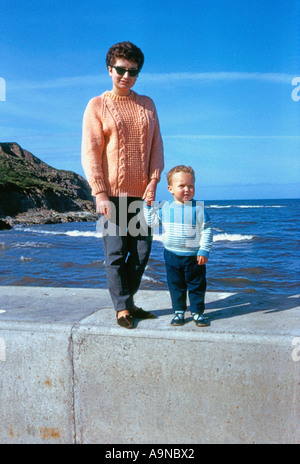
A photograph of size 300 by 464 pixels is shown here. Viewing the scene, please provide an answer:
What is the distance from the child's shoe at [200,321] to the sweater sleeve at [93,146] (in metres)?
0.93

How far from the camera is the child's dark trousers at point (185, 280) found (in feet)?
8.06

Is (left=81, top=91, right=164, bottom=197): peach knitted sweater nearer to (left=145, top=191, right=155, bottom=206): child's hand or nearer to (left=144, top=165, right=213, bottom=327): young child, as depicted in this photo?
(left=145, top=191, right=155, bottom=206): child's hand

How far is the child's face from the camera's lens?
8.07 ft

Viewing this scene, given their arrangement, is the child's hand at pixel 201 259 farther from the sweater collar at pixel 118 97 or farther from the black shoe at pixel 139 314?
the sweater collar at pixel 118 97

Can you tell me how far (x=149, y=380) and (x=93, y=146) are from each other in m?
1.38

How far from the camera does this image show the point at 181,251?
8.09 ft

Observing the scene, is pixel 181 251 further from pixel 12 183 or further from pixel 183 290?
pixel 12 183

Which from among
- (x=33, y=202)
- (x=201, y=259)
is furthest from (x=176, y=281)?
(x=33, y=202)

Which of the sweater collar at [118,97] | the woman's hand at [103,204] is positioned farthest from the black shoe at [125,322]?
the sweater collar at [118,97]

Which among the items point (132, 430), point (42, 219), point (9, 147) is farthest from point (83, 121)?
point (9, 147)

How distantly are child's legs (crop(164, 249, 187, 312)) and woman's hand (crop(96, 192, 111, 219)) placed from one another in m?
0.44

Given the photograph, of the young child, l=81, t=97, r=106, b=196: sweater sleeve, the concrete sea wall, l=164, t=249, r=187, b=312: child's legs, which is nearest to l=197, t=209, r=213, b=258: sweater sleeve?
the young child

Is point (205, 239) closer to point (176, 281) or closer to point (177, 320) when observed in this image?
point (176, 281)

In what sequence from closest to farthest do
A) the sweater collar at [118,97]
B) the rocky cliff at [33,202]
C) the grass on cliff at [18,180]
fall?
the sweater collar at [118,97] < the rocky cliff at [33,202] < the grass on cliff at [18,180]
